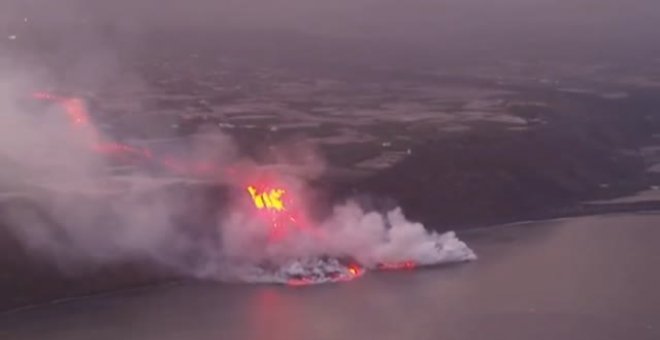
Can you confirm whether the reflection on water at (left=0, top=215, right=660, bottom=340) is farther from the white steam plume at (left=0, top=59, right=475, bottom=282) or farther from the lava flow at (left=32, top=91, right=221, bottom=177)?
the lava flow at (left=32, top=91, right=221, bottom=177)

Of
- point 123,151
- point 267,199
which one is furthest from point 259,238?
point 123,151

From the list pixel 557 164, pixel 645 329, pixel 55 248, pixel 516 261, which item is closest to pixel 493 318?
pixel 645 329

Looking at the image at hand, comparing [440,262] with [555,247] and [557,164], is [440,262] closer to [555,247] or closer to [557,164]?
[555,247]

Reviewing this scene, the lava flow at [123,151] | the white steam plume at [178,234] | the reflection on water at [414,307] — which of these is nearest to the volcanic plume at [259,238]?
the white steam plume at [178,234]

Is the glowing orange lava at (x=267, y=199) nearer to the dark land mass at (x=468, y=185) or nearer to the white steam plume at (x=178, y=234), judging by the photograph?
the white steam plume at (x=178, y=234)

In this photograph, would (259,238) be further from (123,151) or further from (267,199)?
(123,151)

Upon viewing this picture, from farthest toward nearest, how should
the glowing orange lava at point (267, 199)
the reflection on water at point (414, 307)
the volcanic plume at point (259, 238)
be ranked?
the glowing orange lava at point (267, 199) → the volcanic plume at point (259, 238) → the reflection on water at point (414, 307)

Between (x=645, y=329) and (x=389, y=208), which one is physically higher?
(x=389, y=208)

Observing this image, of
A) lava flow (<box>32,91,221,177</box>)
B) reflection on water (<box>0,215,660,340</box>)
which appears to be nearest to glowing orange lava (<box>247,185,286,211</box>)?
lava flow (<box>32,91,221,177</box>)
